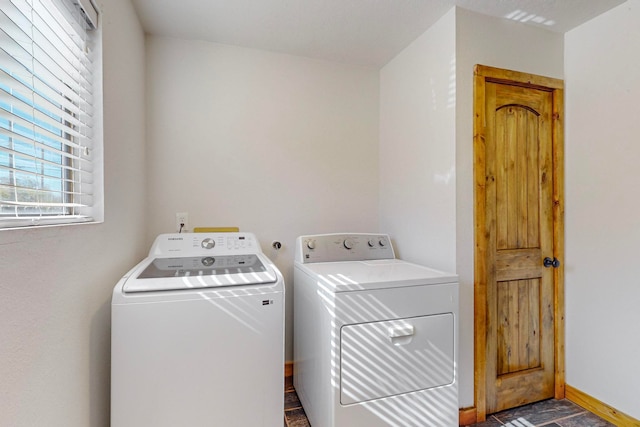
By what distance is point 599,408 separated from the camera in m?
1.76

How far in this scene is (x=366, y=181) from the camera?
2.45m

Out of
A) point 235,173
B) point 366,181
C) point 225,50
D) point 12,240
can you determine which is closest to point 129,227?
point 235,173

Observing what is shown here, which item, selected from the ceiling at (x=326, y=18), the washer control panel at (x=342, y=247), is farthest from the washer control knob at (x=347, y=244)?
the ceiling at (x=326, y=18)

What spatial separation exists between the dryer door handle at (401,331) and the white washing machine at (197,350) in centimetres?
54

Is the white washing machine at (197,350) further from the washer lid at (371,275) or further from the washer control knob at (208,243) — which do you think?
the washer control knob at (208,243)

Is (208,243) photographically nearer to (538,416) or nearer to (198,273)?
(198,273)

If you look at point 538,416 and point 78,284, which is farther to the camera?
point 538,416

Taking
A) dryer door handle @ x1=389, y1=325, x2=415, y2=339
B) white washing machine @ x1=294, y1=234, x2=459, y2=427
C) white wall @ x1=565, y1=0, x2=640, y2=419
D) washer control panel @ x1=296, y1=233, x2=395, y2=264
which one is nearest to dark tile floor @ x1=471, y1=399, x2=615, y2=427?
white wall @ x1=565, y1=0, x2=640, y2=419

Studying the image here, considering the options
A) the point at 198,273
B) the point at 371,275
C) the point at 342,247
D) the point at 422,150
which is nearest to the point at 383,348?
the point at 371,275

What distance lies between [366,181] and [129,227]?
1.70 m

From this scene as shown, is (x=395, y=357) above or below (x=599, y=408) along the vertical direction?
above

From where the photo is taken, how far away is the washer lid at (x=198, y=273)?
1.21 metres

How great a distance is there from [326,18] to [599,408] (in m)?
2.88

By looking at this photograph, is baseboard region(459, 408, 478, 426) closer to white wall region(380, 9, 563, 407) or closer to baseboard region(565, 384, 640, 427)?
white wall region(380, 9, 563, 407)
